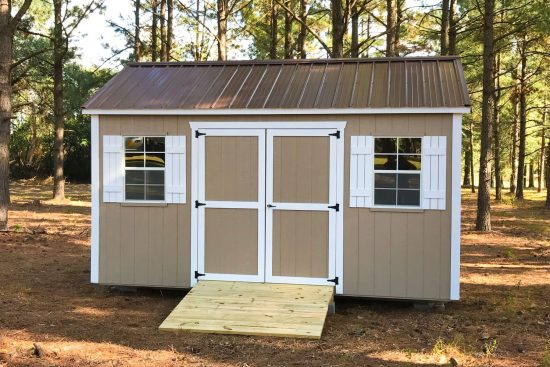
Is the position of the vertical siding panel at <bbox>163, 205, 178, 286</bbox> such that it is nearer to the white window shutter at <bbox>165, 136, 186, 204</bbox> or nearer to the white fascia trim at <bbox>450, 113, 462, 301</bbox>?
the white window shutter at <bbox>165, 136, 186, 204</bbox>

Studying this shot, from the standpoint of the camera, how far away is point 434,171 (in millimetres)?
6590

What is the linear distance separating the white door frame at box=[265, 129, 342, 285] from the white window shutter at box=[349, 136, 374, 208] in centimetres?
22

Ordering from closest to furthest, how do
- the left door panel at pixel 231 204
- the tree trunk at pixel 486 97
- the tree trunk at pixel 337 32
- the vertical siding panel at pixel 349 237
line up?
1. the vertical siding panel at pixel 349 237
2. the left door panel at pixel 231 204
3. the tree trunk at pixel 337 32
4. the tree trunk at pixel 486 97

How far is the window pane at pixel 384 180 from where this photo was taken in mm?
6711

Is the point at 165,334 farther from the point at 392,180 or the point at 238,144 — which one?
the point at 392,180

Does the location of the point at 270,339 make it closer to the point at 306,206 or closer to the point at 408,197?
the point at 306,206

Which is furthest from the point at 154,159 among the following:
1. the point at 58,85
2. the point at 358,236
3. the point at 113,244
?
the point at 58,85

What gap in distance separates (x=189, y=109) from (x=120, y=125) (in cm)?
101

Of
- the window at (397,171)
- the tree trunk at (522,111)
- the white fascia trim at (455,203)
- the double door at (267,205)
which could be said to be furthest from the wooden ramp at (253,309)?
the tree trunk at (522,111)

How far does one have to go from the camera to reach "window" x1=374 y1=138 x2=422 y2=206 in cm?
665

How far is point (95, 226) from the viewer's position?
24.1ft

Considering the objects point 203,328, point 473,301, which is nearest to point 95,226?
point 203,328

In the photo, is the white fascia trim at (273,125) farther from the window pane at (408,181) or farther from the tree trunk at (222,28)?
the tree trunk at (222,28)

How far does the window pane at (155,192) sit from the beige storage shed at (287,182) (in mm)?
24
